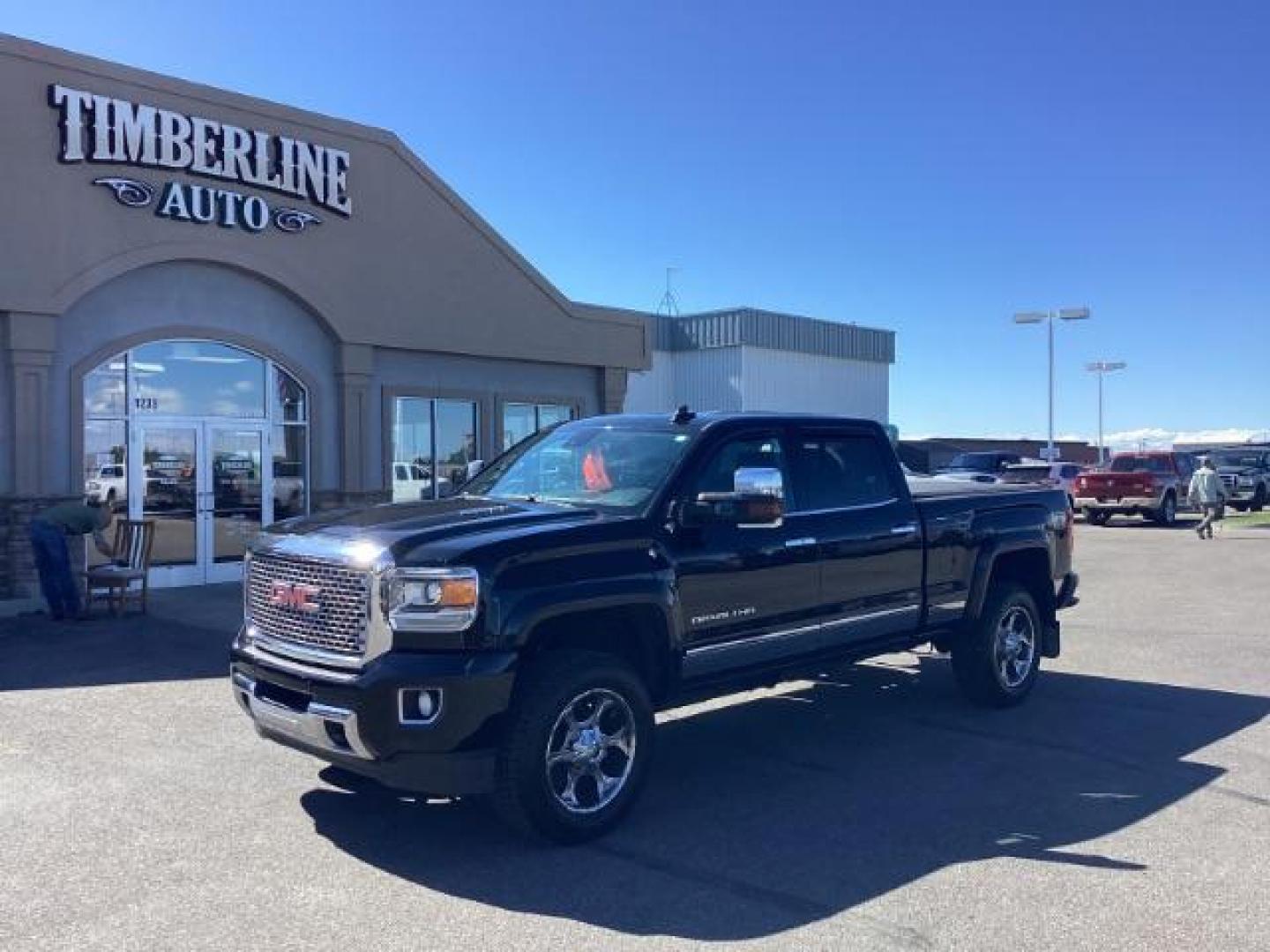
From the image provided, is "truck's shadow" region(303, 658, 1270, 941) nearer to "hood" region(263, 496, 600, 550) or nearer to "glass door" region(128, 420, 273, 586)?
"hood" region(263, 496, 600, 550)

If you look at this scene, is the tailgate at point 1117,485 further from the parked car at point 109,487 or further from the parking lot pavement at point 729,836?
the parked car at point 109,487

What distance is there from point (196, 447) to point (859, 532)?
1064cm

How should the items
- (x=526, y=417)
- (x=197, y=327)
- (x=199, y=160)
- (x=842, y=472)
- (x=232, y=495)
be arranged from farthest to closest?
(x=526, y=417), (x=232, y=495), (x=197, y=327), (x=199, y=160), (x=842, y=472)

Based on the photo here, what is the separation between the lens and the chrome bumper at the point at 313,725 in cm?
497

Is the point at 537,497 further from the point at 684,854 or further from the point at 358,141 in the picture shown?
the point at 358,141

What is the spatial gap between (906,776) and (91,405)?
1133 cm

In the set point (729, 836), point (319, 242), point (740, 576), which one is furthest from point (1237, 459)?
point (729, 836)

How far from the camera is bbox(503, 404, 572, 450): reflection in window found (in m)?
18.9

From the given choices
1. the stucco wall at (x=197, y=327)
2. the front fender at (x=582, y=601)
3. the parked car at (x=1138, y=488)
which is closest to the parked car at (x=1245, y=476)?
the parked car at (x=1138, y=488)

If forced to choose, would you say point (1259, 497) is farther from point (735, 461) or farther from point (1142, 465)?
point (735, 461)

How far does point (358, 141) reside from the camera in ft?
54.1

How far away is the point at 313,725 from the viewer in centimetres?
512

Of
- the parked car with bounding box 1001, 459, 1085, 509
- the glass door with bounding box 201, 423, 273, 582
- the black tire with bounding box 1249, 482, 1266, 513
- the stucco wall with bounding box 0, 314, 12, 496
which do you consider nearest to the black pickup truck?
the stucco wall with bounding box 0, 314, 12, 496

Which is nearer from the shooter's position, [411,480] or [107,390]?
[107,390]
